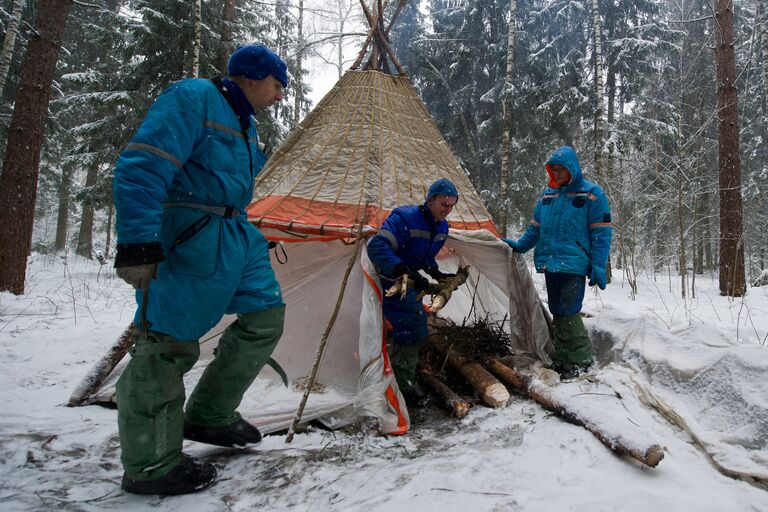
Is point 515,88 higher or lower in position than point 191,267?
higher

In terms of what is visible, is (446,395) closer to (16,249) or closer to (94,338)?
(94,338)

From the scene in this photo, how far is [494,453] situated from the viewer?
6.23 ft

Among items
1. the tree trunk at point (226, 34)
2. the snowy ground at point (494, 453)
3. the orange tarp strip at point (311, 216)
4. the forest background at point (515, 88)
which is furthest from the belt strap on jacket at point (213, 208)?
the tree trunk at point (226, 34)

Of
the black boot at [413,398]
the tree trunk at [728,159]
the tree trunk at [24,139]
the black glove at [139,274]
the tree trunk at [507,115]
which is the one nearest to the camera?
the black glove at [139,274]

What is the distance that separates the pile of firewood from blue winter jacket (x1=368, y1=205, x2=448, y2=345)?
50 centimetres

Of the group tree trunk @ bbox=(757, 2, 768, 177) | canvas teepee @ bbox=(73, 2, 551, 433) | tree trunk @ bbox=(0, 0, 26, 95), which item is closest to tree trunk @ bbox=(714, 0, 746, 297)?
tree trunk @ bbox=(757, 2, 768, 177)

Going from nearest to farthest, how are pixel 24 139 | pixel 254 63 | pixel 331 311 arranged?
pixel 254 63 < pixel 331 311 < pixel 24 139

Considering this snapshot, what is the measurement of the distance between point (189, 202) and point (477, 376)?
7.19ft

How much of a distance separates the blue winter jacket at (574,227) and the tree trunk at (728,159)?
14.8 ft

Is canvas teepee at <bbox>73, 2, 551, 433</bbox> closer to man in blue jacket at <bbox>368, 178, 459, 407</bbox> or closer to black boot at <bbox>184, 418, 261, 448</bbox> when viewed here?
man in blue jacket at <bbox>368, 178, 459, 407</bbox>

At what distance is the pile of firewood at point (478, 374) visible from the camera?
7.45 ft

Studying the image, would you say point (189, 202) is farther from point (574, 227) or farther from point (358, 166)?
point (574, 227)

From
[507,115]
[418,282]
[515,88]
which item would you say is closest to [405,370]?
[418,282]

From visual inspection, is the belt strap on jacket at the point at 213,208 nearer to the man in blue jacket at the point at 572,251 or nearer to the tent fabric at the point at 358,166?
the tent fabric at the point at 358,166
